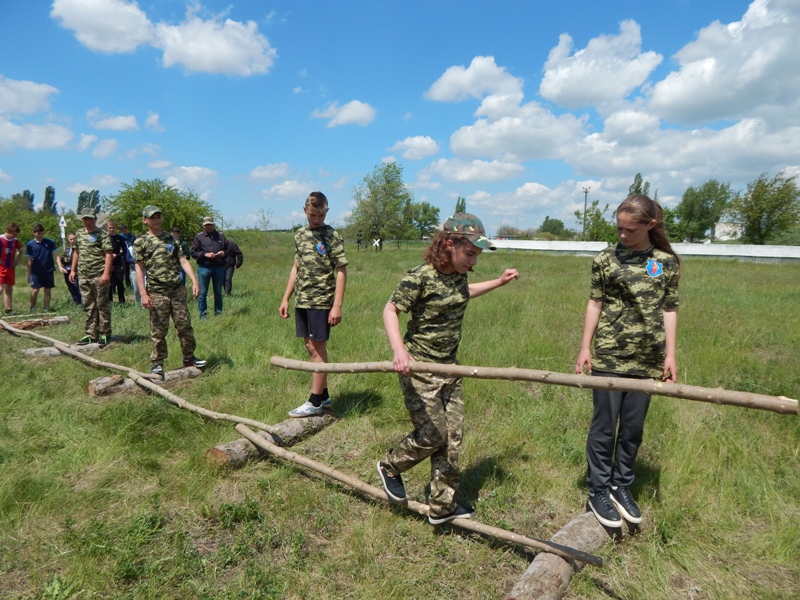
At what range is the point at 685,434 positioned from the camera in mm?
4395

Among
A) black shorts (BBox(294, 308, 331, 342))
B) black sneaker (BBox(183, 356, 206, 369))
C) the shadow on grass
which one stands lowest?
the shadow on grass

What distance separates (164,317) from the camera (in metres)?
6.45

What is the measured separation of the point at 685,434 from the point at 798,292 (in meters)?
13.4

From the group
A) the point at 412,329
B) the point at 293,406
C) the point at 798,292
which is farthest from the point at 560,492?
the point at 798,292

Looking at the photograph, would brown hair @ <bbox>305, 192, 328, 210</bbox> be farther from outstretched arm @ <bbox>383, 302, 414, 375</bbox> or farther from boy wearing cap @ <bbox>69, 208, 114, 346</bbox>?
boy wearing cap @ <bbox>69, 208, 114, 346</bbox>

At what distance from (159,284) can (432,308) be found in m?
4.66

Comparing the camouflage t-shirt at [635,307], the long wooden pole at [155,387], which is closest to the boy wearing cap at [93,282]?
the long wooden pole at [155,387]

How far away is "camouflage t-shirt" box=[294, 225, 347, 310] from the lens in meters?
4.86

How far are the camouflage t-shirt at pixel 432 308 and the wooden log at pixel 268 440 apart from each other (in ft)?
5.90

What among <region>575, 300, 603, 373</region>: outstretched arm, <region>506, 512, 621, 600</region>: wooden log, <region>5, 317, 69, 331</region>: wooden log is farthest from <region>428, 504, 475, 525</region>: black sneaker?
<region>5, 317, 69, 331</region>: wooden log

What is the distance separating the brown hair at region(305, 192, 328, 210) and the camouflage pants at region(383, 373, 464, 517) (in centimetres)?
223

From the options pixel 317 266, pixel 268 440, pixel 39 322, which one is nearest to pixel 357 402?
pixel 268 440

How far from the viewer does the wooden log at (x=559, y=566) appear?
259 centimetres

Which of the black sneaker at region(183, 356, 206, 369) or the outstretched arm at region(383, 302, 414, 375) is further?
the black sneaker at region(183, 356, 206, 369)
